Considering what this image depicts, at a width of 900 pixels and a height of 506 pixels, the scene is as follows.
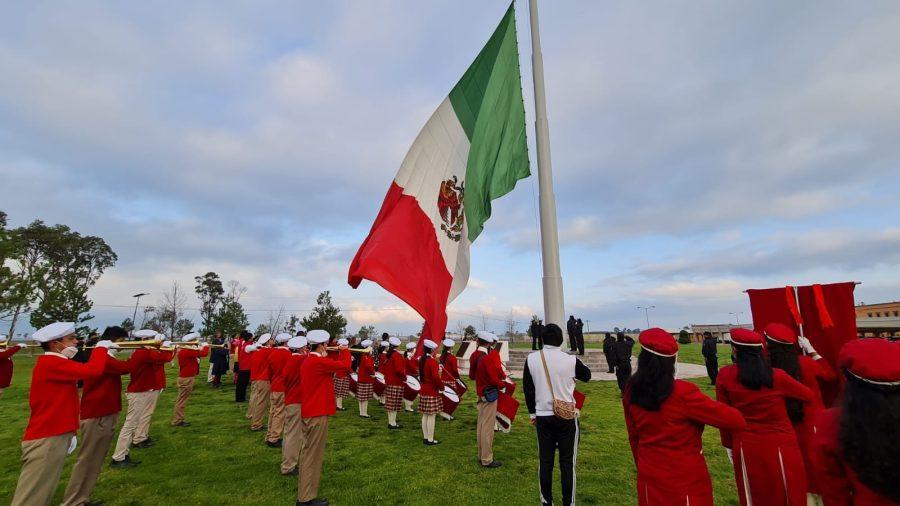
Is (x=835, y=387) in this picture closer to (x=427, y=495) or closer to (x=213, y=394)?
(x=427, y=495)

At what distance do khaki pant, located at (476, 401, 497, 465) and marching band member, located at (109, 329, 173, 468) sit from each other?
17.5ft

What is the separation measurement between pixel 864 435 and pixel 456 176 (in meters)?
5.79

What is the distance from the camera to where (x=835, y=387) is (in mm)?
4070

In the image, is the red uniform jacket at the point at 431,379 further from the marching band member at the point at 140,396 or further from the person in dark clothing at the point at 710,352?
the person in dark clothing at the point at 710,352

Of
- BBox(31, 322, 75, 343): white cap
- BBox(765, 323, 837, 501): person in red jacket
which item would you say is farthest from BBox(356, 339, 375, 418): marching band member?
BBox(765, 323, 837, 501): person in red jacket

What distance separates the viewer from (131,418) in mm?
6797

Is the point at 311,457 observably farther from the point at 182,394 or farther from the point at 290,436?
the point at 182,394

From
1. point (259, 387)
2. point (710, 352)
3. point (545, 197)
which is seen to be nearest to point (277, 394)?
point (259, 387)

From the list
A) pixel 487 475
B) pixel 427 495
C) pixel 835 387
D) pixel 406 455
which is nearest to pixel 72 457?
pixel 406 455

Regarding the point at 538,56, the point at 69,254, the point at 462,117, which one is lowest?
the point at 462,117

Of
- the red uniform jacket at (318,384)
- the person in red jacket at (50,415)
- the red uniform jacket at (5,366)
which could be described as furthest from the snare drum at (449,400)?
the red uniform jacket at (5,366)

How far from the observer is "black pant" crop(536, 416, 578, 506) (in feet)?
13.7

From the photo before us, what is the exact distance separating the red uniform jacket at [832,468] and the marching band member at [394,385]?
8.53 meters

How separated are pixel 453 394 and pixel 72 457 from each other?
7.00 metres
